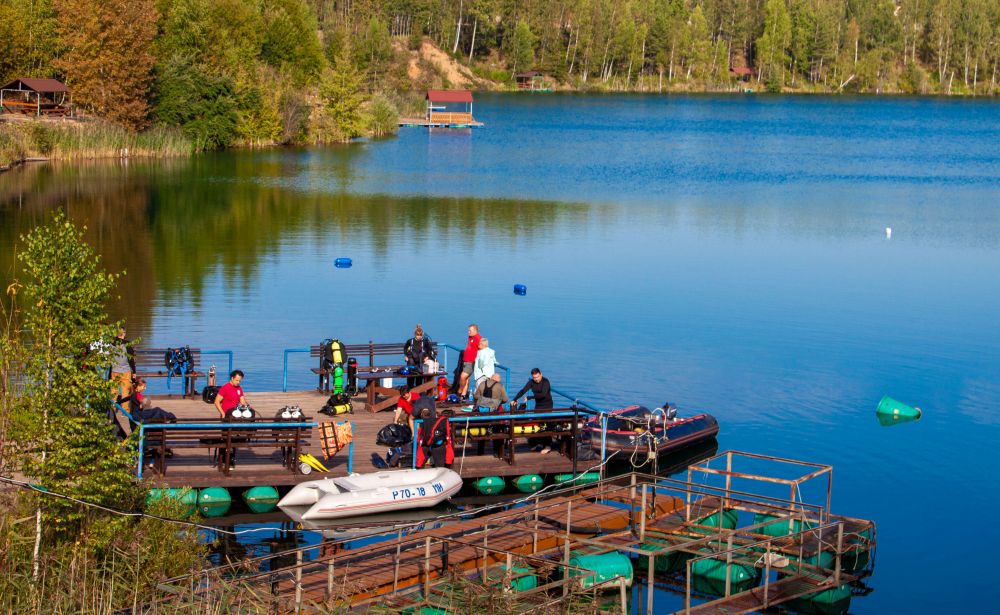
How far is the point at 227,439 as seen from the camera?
21.0m

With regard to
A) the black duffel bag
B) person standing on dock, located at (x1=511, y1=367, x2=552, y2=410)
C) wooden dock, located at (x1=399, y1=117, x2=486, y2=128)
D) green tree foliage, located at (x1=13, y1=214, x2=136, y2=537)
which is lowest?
the black duffel bag

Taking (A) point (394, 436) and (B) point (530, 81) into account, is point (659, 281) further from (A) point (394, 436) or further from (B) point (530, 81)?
(B) point (530, 81)

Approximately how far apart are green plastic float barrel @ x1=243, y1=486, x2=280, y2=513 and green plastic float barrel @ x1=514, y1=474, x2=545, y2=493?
4.32 m

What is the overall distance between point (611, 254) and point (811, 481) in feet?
82.1

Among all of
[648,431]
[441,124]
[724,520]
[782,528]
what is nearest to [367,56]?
[441,124]

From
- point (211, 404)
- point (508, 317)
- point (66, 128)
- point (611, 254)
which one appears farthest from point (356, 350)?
point (66, 128)

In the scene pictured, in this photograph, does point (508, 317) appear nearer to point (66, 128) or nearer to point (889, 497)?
point (889, 497)

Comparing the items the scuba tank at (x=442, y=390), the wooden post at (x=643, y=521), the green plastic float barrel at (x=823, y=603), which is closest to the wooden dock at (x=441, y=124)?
the scuba tank at (x=442, y=390)

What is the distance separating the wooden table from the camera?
2530cm

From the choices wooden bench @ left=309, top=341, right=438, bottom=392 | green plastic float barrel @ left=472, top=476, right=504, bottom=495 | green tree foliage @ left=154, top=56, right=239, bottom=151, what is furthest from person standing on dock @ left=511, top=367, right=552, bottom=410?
green tree foliage @ left=154, top=56, right=239, bottom=151

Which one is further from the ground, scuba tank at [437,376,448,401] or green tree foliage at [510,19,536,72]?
green tree foliage at [510,19,536,72]

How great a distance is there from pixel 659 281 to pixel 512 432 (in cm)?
2163

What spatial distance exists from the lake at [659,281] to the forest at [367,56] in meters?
8.03

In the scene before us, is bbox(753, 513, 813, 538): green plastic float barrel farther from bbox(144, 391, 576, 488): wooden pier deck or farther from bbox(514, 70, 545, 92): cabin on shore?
bbox(514, 70, 545, 92): cabin on shore
